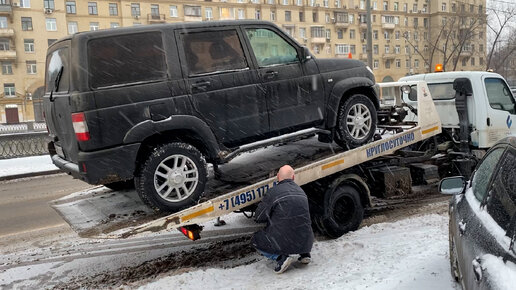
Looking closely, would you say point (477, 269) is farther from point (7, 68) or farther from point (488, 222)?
point (7, 68)

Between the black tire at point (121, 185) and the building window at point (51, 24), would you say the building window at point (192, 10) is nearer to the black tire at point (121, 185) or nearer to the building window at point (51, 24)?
the building window at point (51, 24)

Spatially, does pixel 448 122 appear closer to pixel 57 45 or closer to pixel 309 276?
pixel 309 276

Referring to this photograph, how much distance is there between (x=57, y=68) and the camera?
15.8ft

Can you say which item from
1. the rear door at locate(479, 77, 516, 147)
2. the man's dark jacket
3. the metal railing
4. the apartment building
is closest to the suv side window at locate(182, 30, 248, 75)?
the man's dark jacket

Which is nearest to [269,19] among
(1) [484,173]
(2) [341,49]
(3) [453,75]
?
(2) [341,49]

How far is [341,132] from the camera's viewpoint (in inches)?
238

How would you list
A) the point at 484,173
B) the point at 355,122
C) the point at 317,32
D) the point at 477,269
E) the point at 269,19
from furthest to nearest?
the point at 317,32 < the point at 269,19 < the point at 355,122 < the point at 484,173 < the point at 477,269

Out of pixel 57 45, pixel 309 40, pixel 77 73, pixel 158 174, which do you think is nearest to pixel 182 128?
pixel 158 174

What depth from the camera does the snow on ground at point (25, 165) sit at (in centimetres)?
1434

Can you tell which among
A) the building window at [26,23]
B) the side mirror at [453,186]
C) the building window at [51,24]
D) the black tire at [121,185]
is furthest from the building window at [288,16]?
the side mirror at [453,186]

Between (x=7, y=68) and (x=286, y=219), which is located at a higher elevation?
(x=7, y=68)

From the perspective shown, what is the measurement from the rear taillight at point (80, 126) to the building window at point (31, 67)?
5113 cm

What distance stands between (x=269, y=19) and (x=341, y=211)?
53.4 metres

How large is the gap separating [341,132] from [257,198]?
174 centimetres
